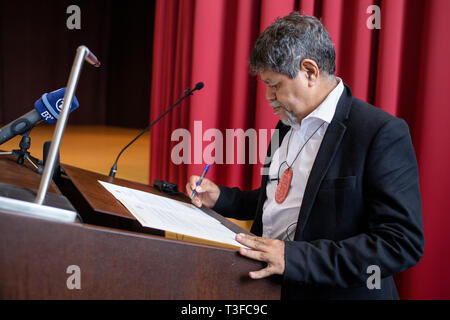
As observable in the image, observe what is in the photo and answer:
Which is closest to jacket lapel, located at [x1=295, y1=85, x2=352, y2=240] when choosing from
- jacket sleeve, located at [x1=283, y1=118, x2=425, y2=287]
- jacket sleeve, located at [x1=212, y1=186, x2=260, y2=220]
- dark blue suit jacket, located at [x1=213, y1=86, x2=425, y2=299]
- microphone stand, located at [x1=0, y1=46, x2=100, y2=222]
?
dark blue suit jacket, located at [x1=213, y1=86, x2=425, y2=299]

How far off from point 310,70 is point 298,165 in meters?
0.28

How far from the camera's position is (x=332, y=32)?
73.4 inches

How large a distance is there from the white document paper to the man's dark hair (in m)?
0.46

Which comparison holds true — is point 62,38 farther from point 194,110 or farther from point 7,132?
point 7,132

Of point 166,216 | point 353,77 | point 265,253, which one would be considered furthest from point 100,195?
point 353,77

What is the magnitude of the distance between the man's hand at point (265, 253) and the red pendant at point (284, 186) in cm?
40

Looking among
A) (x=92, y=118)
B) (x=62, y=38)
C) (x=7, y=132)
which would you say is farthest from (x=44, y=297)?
(x=92, y=118)

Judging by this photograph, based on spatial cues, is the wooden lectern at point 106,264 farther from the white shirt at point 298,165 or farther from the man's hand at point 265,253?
the white shirt at point 298,165

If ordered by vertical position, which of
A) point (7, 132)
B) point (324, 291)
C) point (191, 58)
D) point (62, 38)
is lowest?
point (324, 291)

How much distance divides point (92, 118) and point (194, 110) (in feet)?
30.2

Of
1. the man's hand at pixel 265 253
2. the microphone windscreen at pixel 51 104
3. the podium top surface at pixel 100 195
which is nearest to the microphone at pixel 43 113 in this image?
the microphone windscreen at pixel 51 104

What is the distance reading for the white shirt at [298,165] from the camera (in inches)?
47.8

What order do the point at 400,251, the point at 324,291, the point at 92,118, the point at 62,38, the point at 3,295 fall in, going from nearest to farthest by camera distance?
the point at 3,295 < the point at 400,251 < the point at 324,291 < the point at 62,38 < the point at 92,118

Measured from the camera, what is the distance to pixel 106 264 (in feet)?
2.31
